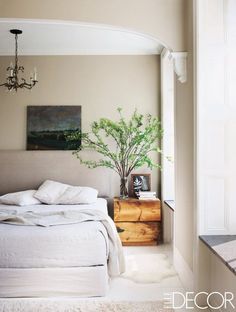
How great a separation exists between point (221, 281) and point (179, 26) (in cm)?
217

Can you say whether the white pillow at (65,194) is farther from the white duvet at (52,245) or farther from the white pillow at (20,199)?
the white duvet at (52,245)

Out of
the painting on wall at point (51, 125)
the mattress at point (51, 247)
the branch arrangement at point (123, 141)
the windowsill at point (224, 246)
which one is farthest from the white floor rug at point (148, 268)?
the painting on wall at point (51, 125)

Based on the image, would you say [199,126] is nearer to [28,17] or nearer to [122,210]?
[28,17]

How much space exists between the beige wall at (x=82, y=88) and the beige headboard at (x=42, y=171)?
0.25 metres

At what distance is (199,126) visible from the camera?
8.73 feet

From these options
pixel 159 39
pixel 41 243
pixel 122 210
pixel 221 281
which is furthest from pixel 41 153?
pixel 221 281

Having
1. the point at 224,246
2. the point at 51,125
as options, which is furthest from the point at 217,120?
the point at 51,125

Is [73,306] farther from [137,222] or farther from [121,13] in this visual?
[121,13]

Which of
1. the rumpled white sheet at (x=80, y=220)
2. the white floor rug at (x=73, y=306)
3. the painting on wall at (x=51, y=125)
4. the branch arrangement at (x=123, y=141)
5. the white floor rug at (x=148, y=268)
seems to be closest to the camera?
the white floor rug at (x=73, y=306)

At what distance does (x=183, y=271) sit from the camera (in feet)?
10.1

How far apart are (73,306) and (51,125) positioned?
9.43 feet

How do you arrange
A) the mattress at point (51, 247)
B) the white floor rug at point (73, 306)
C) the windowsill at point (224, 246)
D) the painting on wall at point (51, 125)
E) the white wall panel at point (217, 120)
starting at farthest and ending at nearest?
the painting on wall at point (51, 125)
the mattress at point (51, 247)
the white wall panel at point (217, 120)
the white floor rug at point (73, 306)
the windowsill at point (224, 246)

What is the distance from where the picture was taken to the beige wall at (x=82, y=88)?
16.1 feet

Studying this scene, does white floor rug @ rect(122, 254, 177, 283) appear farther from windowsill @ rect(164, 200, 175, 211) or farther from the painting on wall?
the painting on wall
